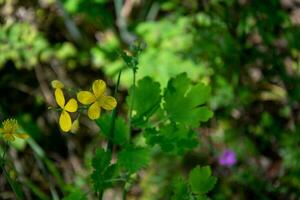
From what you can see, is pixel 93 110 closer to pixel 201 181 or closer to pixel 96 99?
pixel 96 99

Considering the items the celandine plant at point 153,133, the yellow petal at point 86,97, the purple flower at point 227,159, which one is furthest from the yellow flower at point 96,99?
the purple flower at point 227,159

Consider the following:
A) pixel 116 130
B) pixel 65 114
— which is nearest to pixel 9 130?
pixel 65 114

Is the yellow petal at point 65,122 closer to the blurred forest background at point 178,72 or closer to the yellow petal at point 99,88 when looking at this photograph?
the yellow petal at point 99,88

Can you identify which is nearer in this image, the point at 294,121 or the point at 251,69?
the point at 294,121

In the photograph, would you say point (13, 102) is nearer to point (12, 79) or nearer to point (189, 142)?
point (12, 79)

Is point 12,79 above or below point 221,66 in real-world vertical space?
above

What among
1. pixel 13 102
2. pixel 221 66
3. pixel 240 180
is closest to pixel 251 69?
pixel 221 66
